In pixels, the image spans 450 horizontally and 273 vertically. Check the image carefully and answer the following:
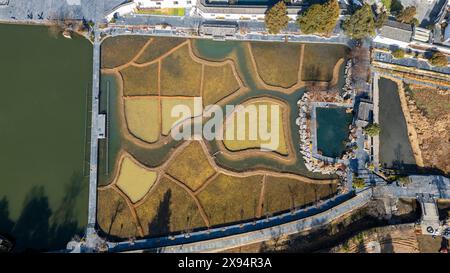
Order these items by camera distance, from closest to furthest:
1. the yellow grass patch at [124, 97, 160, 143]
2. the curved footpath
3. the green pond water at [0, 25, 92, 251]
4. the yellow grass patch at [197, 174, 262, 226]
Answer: the curved footpath < the yellow grass patch at [197, 174, 262, 226] < the green pond water at [0, 25, 92, 251] < the yellow grass patch at [124, 97, 160, 143]

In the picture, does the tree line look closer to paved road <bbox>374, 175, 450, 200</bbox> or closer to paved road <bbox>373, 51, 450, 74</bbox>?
paved road <bbox>373, 51, 450, 74</bbox>

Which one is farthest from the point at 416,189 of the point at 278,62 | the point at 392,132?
the point at 278,62

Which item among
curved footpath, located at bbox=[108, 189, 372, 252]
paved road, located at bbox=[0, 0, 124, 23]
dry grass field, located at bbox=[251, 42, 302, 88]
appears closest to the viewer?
curved footpath, located at bbox=[108, 189, 372, 252]

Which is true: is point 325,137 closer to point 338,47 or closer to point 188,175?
point 338,47

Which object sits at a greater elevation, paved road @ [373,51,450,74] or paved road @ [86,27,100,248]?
paved road @ [373,51,450,74]

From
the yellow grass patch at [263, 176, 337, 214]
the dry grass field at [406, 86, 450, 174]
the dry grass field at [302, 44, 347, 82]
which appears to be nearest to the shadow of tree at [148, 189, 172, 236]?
the yellow grass patch at [263, 176, 337, 214]
